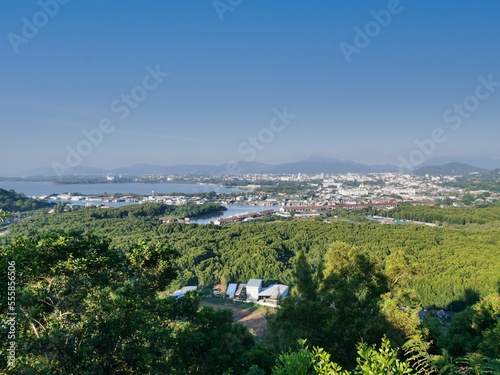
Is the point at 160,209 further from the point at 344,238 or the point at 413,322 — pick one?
the point at 413,322

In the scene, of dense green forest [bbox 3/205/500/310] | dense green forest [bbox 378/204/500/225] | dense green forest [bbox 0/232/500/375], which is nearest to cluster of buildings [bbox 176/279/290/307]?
dense green forest [bbox 3/205/500/310]

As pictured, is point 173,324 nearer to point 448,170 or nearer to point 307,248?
point 307,248

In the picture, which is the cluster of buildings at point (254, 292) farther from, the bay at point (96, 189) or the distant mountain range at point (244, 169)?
the distant mountain range at point (244, 169)

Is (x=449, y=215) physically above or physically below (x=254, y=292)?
above

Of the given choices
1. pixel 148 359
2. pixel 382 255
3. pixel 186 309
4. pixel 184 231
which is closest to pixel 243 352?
pixel 186 309
